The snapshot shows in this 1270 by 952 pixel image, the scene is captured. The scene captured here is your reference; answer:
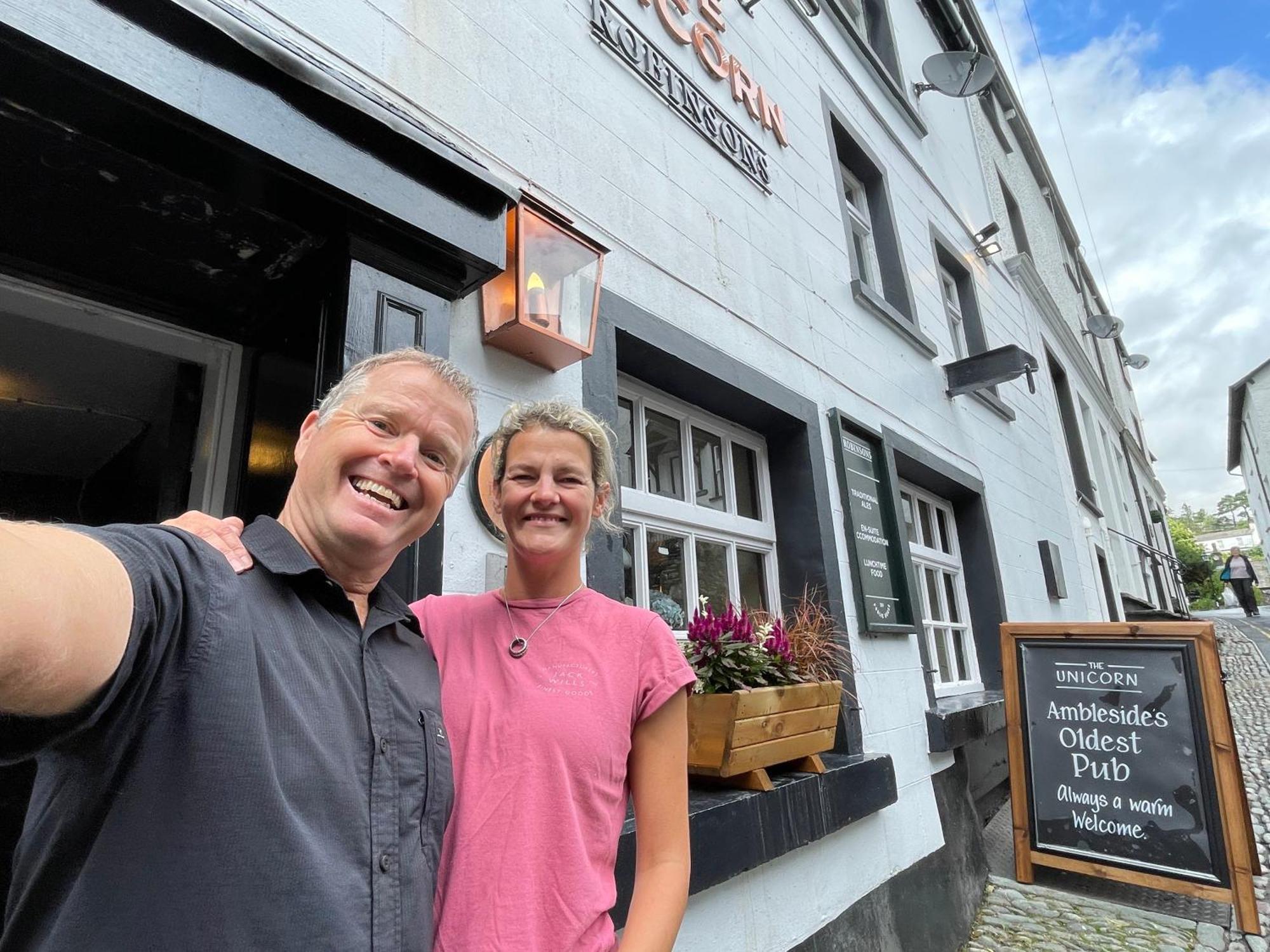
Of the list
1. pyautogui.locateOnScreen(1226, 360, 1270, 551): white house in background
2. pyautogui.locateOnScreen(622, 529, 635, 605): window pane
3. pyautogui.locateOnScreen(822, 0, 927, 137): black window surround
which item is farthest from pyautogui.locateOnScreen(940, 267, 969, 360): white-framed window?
pyautogui.locateOnScreen(1226, 360, 1270, 551): white house in background

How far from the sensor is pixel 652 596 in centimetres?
276

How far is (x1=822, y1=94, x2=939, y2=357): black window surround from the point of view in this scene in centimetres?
500

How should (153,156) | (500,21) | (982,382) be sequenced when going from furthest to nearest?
(982,382) < (500,21) < (153,156)

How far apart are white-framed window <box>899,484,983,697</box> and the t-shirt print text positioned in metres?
4.08

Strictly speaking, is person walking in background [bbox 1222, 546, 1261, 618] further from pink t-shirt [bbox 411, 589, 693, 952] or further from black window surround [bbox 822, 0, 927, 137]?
pink t-shirt [bbox 411, 589, 693, 952]

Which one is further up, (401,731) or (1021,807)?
(401,731)

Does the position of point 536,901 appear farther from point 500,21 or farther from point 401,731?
point 500,21

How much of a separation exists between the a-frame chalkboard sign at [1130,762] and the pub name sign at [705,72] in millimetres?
3334

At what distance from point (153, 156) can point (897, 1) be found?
26.4 ft

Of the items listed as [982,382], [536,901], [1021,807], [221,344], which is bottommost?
[1021,807]

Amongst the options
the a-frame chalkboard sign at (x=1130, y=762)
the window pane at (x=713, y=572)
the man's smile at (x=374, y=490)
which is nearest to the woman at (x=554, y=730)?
the man's smile at (x=374, y=490)

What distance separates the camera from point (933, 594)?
16.7 ft

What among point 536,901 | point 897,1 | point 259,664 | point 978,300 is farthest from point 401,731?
point 897,1

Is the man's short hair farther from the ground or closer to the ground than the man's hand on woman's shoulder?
farther from the ground
